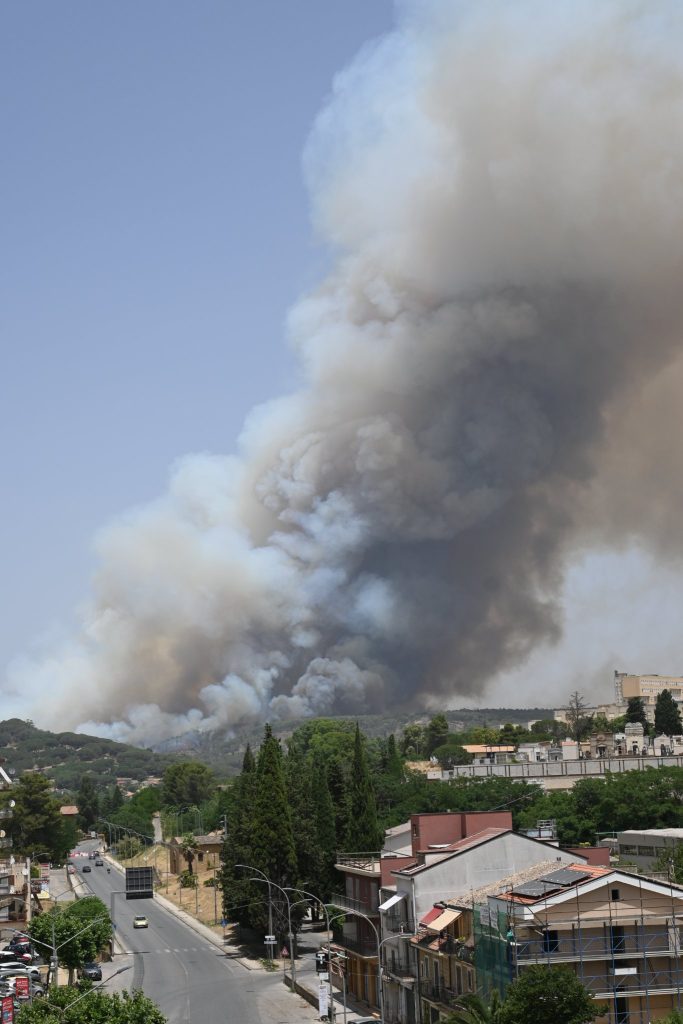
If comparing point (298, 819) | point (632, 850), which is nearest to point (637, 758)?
point (632, 850)

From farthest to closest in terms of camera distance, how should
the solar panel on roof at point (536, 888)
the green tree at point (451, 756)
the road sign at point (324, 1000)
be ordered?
the green tree at point (451, 756) → the road sign at point (324, 1000) → the solar panel on roof at point (536, 888)

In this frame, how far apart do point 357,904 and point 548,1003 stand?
28.4 metres

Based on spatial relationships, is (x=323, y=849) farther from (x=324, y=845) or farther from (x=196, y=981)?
(x=196, y=981)

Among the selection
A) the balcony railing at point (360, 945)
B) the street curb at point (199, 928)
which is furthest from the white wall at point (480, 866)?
the street curb at point (199, 928)

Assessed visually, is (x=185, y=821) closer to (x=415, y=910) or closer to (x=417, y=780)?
(x=417, y=780)

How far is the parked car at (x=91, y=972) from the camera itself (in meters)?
69.5

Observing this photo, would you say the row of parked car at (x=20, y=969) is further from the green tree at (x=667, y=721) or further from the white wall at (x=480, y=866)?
the green tree at (x=667, y=721)

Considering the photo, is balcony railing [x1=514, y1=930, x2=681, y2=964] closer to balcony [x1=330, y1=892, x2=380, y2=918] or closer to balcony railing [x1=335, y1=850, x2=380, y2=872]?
balcony [x1=330, y1=892, x2=380, y2=918]

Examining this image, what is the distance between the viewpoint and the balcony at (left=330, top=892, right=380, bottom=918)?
6175cm

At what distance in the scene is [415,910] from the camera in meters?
53.2

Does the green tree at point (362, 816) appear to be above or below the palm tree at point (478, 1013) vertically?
above

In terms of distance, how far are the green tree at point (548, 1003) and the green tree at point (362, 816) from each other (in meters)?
39.2

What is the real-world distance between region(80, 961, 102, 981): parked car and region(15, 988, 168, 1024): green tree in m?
24.4

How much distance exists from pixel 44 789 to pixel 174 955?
4059 centimetres
